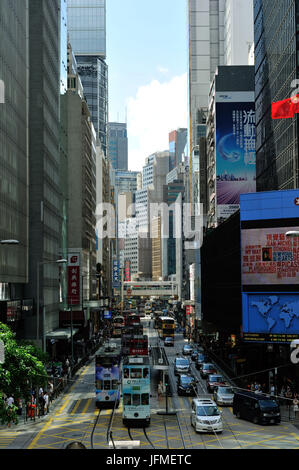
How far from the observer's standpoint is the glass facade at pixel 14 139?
179 ft

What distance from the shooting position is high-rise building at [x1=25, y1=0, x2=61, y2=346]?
67.7m

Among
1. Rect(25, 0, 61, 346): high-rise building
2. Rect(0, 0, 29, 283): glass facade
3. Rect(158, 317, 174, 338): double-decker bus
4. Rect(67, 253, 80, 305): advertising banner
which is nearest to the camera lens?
Rect(0, 0, 29, 283): glass facade

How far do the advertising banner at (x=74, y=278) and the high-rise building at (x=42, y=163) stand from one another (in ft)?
23.3

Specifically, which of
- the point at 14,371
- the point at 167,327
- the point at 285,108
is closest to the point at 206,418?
the point at 14,371

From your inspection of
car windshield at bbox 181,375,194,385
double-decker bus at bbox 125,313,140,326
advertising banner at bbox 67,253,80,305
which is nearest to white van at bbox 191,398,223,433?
car windshield at bbox 181,375,194,385

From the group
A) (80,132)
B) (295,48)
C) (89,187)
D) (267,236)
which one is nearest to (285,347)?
(267,236)

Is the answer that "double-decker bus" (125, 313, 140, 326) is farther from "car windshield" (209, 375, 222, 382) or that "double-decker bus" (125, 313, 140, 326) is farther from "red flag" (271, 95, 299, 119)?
"red flag" (271, 95, 299, 119)

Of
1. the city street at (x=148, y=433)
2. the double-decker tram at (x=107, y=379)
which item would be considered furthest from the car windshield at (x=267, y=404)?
the double-decker tram at (x=107, y=379)

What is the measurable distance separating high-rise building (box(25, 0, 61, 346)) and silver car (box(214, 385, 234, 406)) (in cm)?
2340

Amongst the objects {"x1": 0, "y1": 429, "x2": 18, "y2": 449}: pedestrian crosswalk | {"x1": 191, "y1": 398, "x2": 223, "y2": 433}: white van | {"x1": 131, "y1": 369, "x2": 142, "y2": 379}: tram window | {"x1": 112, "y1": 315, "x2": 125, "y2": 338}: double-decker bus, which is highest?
{"x1": 131, "y1": 369, "x2": 142, "y2": 379}: tram window

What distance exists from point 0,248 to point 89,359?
30293mm

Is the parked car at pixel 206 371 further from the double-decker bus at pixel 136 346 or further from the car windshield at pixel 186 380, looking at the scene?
the car windshield at pixel 186 380

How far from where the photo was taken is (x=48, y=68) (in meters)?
74.7
